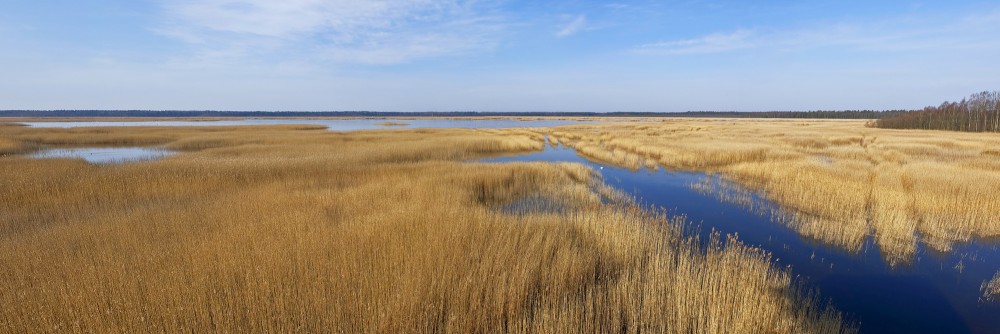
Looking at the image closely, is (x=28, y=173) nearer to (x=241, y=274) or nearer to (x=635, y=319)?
(x=241, y=274)

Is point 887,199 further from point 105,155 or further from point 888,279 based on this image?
point 105,155

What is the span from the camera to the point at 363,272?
5375 millimetres

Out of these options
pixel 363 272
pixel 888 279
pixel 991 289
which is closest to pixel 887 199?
pixel 991 289

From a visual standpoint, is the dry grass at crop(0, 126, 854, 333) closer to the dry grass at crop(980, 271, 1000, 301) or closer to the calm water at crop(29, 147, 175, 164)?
the dry grass at crop(980, 271, 1000, 301)

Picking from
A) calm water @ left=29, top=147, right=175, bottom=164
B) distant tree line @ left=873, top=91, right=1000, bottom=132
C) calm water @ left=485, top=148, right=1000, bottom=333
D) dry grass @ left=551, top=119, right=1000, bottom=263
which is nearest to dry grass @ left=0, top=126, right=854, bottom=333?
calm water @ left=485, top=148, right=1000, bottom=333

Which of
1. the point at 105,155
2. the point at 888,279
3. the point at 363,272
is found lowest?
the point at 888,279

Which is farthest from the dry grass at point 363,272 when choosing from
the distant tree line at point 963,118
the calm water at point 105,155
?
the distant tree line at point 963,118

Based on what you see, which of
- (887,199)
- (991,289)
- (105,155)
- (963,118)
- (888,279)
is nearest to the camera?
(991,289)

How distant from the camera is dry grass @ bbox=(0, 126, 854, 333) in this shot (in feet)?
14.5

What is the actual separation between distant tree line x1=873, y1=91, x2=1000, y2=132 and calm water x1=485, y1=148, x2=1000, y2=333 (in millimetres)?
72295

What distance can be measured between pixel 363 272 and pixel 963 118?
9241 cm

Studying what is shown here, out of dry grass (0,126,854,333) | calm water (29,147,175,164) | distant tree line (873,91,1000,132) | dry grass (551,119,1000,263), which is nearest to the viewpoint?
dry grass (0,126,854,333)

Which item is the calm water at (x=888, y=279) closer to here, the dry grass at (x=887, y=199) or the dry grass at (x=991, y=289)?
the dry grass at (x=991, y=289)

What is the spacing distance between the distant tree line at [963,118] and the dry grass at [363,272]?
3082 inches
